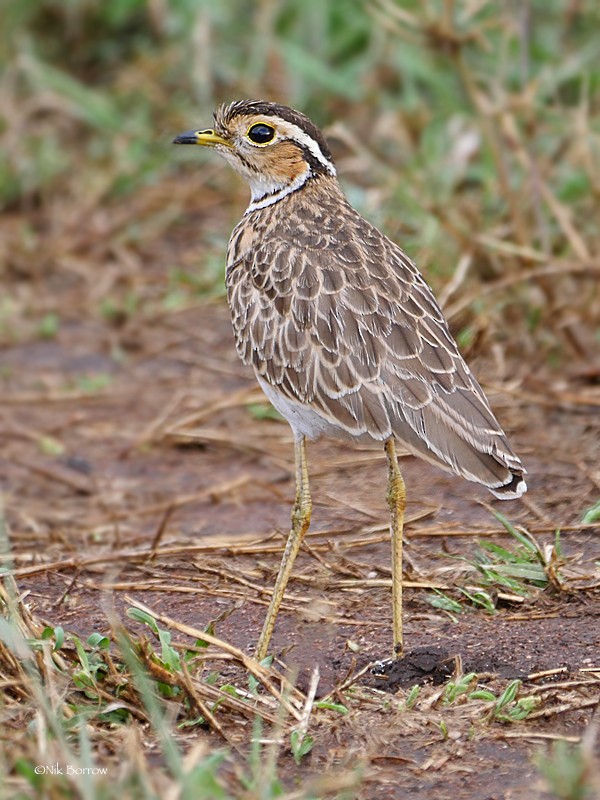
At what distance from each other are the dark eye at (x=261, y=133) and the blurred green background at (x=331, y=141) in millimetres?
1630

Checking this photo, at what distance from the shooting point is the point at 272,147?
565cm

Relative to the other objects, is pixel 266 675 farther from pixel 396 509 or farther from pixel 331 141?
pixel 331 141

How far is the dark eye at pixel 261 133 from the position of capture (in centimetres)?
566

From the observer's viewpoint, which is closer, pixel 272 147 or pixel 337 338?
pixel 337 338

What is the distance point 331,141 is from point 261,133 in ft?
11.7

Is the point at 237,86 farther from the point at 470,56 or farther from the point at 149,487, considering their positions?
the point at 149,487

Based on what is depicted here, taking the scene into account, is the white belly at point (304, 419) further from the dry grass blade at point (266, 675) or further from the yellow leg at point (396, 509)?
the dry grass blade at point (266, 675)

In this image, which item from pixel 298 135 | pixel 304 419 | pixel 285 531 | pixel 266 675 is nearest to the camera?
pixel 266 675

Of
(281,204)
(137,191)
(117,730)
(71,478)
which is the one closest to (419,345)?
(281,204)

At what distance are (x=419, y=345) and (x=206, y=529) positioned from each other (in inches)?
76.1

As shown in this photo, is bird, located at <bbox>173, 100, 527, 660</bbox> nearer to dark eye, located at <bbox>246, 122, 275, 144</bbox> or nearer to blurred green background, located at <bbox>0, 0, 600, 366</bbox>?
dark eye, located at <bbox>246, 122, 275, 144</bbox>

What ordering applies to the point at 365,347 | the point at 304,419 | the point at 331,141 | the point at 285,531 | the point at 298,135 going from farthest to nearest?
the point at 331,141 → the point at 285,531 → the point at 298,135 → the point at 304,419 → the point at 365,347

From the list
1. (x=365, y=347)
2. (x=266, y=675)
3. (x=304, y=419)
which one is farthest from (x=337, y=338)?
(x=266, y=675)

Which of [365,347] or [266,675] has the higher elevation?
[365,347]
